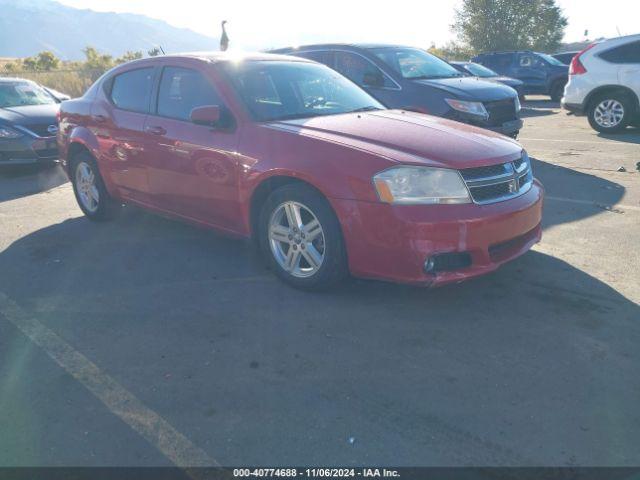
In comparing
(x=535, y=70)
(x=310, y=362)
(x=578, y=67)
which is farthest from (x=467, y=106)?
(x=535, y=70)

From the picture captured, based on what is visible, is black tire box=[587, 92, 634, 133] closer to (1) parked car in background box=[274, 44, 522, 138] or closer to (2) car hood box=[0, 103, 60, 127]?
(1) parked car in background box=[274, 44, 522, 138]

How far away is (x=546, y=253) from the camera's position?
4727 mm

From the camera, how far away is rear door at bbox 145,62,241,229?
14.4ft

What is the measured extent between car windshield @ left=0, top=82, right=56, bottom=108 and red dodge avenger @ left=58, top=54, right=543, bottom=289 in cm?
513

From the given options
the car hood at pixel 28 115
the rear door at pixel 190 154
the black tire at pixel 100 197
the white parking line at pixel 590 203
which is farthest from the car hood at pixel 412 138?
the car hood at pixel 28 115

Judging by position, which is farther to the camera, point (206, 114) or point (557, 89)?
point (557, 89)

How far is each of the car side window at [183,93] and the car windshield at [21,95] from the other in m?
→ 6.01

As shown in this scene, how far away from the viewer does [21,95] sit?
1003 centimetres

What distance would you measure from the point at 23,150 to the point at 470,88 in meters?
6.57

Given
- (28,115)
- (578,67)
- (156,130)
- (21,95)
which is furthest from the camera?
(578,67)

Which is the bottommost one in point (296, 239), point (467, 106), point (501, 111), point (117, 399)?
point (117, 399)

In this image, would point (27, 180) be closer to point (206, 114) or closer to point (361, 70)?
point (361, 70)

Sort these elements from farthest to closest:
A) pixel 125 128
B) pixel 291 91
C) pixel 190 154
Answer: pixel 125 128 < pixel 291 91 < pixel 190 154

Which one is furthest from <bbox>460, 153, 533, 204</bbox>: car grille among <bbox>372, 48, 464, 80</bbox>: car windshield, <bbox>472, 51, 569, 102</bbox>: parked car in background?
<bbox>472, 51, 569, 102</bbox>: parked car in background
